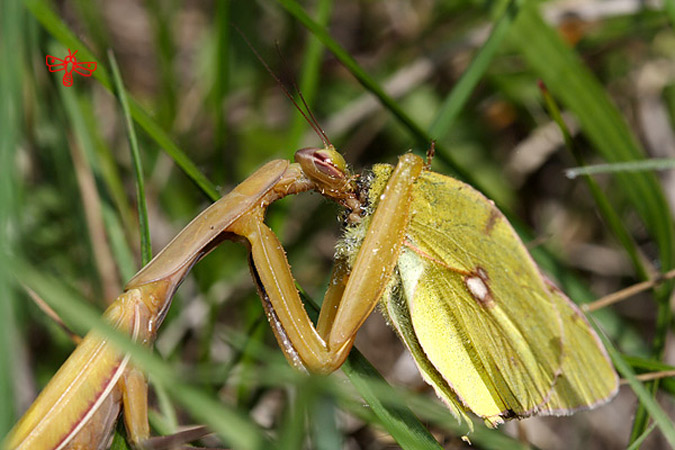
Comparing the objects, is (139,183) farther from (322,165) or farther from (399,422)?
(399,422)

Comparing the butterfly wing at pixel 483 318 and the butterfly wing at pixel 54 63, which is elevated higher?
the butterfly wing at pixel 54 63

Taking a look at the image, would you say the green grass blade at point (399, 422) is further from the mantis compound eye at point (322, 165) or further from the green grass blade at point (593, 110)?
the green grass blade at point (593, 110)

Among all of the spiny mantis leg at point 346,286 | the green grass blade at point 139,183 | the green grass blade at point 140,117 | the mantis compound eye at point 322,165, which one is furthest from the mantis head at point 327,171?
the green grass blade at point 139,183

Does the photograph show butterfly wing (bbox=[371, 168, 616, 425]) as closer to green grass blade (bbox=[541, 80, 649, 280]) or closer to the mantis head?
the mantis head

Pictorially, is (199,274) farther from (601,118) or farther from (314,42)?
(601,118)

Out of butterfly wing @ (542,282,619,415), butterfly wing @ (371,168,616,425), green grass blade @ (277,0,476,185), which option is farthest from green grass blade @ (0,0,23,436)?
butterfly wing @ (542,282,619,415)

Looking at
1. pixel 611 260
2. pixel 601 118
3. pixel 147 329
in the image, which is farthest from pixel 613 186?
pixel 147 329

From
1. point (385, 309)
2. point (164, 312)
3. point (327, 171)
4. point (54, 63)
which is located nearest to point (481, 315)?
point (385, 309)
